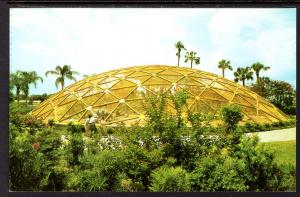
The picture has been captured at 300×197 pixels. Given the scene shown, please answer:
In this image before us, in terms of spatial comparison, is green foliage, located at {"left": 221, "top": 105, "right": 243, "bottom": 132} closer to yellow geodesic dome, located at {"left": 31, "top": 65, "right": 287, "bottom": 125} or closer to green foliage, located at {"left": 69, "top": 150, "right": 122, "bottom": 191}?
green foliage, located at {"left": 69, "top": 150, "right": 122, "bottom": 191}

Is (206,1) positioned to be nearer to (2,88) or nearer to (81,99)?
(2,88)

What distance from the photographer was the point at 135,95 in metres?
9.55

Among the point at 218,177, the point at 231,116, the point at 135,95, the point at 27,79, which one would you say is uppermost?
the point at 27,79

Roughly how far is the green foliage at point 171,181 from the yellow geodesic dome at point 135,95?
3924 millimetres

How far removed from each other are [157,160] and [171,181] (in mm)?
475

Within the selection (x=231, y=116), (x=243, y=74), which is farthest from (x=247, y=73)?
(x=231, y=116)

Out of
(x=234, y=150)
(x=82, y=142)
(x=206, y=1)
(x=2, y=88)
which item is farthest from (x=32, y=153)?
(x=206, y=1)

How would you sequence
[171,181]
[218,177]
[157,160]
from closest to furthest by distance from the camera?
[171,181]
[218,177]
[157,160]

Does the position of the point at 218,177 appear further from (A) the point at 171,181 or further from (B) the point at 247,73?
(B) the point at 247,73

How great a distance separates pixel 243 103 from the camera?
10836 mm

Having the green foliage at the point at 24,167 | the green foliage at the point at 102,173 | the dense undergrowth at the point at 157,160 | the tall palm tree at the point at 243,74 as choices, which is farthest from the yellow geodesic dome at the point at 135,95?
the green foliage at the point at 102,173

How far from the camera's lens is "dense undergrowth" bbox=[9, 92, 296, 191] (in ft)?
14.3

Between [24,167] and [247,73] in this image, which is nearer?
[24,167]

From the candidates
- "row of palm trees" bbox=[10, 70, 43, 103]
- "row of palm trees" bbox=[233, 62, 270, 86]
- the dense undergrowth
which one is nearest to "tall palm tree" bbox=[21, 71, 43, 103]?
"row of palm trees" bbox=[10, 70, 43, 103]
